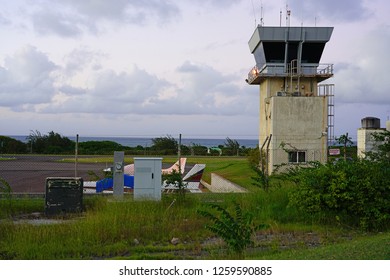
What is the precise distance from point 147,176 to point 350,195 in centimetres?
597

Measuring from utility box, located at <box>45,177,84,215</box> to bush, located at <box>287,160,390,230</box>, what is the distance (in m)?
5.70

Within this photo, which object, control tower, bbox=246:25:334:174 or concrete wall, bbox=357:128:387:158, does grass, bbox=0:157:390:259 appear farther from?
control tower, bbox=246:25:334:174

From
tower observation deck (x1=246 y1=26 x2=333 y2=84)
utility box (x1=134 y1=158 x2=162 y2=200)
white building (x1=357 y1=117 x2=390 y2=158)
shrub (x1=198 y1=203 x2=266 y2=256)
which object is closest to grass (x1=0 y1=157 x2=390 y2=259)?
shrub (x1=198 y1=203 x2=266 y2=256)

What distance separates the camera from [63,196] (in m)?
13.2

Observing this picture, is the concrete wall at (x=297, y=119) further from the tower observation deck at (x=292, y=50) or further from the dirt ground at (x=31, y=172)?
the dirt ground at (x=31, y=172)

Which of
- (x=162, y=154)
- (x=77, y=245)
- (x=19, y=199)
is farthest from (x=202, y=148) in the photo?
(x=77, y=245)

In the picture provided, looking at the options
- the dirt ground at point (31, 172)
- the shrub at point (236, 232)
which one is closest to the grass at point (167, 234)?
the shrub at point (236, 232)

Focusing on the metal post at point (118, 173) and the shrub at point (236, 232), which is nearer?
the shrub at point (236, 232)

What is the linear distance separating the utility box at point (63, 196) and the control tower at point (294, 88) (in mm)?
21283

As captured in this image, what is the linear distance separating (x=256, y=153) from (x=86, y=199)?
17.8 meters

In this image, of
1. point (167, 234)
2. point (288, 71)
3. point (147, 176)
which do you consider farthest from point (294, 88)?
point (167, 234)

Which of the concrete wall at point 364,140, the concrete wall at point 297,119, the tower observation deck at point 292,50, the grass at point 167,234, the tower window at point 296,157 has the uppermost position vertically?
the tower observation deck at point 292,50

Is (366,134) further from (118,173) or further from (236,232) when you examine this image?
(236,232)

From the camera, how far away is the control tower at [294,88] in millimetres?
34062
